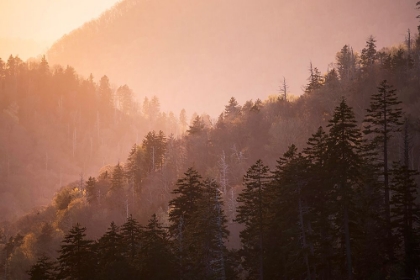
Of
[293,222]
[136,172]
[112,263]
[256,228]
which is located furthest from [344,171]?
[136,172]

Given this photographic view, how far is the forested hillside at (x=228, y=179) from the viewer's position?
35094 mm

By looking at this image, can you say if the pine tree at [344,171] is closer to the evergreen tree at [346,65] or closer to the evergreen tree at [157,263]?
the evergreen tree at [157,263]

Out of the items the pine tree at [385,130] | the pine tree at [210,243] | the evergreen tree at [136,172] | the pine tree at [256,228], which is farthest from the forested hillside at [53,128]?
the pine tree at [385,130]

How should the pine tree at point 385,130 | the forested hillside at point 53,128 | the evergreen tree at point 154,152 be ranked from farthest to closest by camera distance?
the forested hillside at point 53,128 → the evergreen tree at point 154,152 → the pine tree at point 385,130

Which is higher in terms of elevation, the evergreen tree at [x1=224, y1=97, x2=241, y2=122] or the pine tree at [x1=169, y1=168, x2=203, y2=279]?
the evergreen tree at [x1=224, y1=97, x2=241, y2=122]

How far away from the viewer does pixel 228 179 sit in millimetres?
80000

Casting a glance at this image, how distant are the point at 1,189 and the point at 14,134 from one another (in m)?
26.0

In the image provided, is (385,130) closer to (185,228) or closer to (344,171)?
(344,171)

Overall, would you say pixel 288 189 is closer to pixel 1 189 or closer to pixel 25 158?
pixel 1 189

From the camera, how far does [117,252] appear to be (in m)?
40.4

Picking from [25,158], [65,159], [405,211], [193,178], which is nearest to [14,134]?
[25,158]

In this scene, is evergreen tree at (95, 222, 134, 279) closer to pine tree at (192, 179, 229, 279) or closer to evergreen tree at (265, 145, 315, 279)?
pine tree at (192, 179, 229, 279)

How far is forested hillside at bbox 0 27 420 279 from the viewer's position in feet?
115

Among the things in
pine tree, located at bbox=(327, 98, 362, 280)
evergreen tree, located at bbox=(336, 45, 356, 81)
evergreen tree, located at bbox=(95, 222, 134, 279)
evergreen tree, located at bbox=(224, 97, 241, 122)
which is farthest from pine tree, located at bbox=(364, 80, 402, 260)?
evergreen tree, located at bbox=(224, 97, 241, 122)
